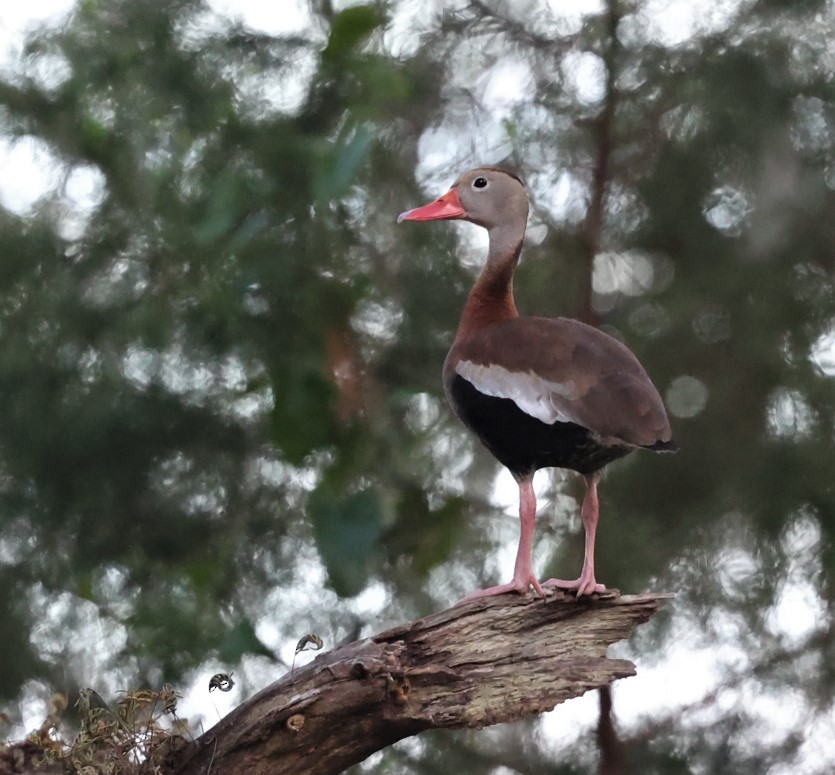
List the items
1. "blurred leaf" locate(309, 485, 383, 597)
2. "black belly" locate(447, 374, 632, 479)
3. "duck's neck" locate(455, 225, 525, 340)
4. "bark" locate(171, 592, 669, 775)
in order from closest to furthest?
"bark" locate(171, 592, 669, 775) → "black belly" locate(447, 374, 632, 479) → "duck's neck" locate(455, 225, 525, 340) → "blurred leaf" locate(309, 485, 383, 597)

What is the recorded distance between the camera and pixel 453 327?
125 inches

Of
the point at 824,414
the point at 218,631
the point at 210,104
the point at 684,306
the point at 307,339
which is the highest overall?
the point at 210,104

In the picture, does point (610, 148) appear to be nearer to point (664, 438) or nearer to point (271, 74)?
point (271, 74)

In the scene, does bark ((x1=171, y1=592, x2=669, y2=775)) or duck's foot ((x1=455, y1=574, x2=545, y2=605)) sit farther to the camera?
duck's foot ((x1=455, y1=574, x2=545, y2=605))

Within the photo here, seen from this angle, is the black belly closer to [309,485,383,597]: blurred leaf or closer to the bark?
the bark

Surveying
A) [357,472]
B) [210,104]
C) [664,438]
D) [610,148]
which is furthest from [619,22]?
[664,438]

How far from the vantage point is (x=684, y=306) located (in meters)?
3.17

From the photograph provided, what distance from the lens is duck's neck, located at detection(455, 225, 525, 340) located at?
249cm

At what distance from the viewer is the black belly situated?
2.17m

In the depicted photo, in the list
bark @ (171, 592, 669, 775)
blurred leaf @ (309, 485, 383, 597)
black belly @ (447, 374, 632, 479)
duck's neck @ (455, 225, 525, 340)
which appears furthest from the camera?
blurred leaf @ (309, 485, 383, 597)

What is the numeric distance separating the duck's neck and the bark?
0.58 metres

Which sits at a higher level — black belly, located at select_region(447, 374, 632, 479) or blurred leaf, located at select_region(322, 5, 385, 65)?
blurred leaf, located at select_region(322, 5, 385, 65)

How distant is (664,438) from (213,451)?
1.50 meters

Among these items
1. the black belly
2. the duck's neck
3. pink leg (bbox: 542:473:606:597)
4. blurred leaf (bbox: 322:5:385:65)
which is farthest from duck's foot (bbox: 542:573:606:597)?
blurred leaf (bbox: 322:5:385:65)
